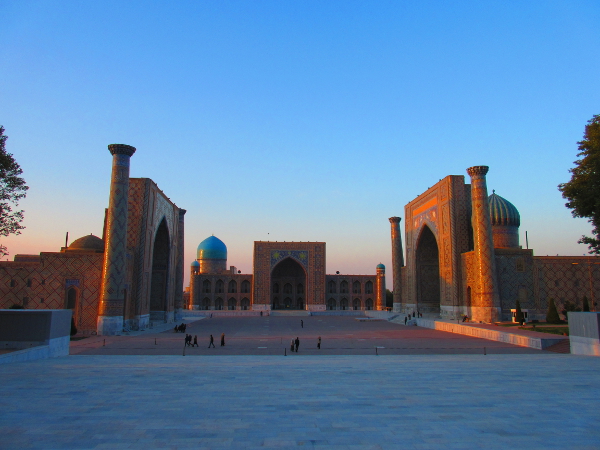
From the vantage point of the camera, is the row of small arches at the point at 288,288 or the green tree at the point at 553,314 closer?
the green tree at the point at 553,314

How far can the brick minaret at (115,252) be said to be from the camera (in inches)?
785

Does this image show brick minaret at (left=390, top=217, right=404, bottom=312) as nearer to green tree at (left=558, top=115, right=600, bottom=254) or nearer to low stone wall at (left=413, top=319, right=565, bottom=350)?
low stone wall at (left=413, top=319, right=565, bottom=350)

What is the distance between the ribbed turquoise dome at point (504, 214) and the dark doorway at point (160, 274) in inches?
926

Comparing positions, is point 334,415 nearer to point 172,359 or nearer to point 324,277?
point 172,359

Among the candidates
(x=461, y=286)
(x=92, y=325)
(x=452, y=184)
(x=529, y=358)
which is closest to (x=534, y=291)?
(x=461, y=286)

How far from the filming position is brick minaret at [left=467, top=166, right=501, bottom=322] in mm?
23625

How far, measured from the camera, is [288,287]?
52531 millimetres

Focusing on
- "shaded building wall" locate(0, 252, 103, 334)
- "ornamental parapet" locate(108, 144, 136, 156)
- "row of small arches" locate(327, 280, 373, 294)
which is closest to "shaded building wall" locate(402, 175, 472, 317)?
"ornamental parapet" locate(108, 144, 136, 156)

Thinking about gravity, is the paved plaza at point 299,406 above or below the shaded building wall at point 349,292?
below

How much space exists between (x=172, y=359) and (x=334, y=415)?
7.17 meters

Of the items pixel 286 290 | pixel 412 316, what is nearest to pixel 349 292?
pixel 286 290

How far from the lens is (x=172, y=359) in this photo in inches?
458

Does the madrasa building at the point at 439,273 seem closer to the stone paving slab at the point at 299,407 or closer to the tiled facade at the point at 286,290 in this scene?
the tiled facade at the point at 286,290

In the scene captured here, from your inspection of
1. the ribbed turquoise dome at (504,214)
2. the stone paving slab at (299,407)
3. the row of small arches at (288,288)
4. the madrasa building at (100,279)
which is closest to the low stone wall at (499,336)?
the stone paving slab at (299,407)
